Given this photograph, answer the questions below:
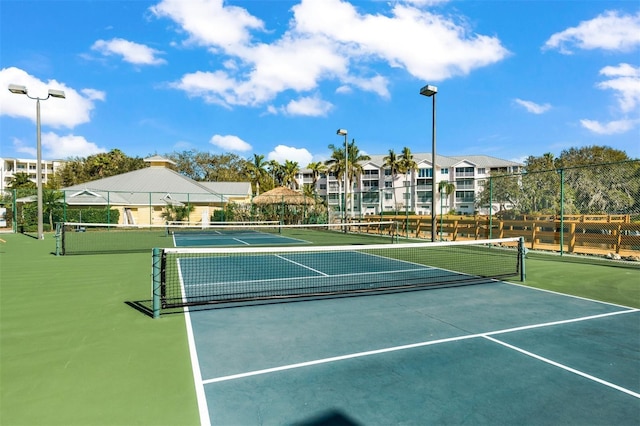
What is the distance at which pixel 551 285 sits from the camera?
834cm

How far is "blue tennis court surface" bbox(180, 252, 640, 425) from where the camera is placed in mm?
3109

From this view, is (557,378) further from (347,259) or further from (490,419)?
(347,259)

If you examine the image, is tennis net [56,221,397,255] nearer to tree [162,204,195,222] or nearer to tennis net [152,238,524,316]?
tree [162,204,195,222]

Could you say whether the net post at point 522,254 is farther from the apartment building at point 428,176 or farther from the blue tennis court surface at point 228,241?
the apartment building at point 428,176

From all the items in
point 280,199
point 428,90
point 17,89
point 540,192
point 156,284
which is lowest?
point 156,284

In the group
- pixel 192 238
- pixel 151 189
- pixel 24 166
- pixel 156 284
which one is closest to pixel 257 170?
pixel 151 189

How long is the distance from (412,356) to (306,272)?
230 inches

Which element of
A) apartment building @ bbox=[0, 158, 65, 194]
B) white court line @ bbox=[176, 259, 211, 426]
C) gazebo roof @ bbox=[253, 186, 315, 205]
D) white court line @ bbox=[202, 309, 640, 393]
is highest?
apartment building @ bbox=[0, 158, 65, 194]

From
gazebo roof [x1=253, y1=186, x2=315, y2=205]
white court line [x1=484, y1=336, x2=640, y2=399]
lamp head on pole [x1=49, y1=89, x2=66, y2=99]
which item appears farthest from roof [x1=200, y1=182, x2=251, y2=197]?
white court line [x1=484, y1=336, x2=640, y2=399]

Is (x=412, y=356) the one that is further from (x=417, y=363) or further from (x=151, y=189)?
(x=151, y=189)

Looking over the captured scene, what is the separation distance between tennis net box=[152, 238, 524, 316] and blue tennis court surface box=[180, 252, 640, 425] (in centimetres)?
86

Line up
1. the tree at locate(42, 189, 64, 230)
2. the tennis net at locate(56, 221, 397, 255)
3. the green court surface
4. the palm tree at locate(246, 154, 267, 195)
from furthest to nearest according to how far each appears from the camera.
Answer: the palm tree at locate(246, 154, 267, 195), the tree at locate(42, 189, 64, 230), the tennis net at locate(56, 221, 397, 255), the green court surface

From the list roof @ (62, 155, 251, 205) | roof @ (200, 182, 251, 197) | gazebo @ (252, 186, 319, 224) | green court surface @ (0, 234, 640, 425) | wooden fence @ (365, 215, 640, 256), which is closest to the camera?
green court surface @ (0, 234, 640, 425)

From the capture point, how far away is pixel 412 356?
13.9 feet
